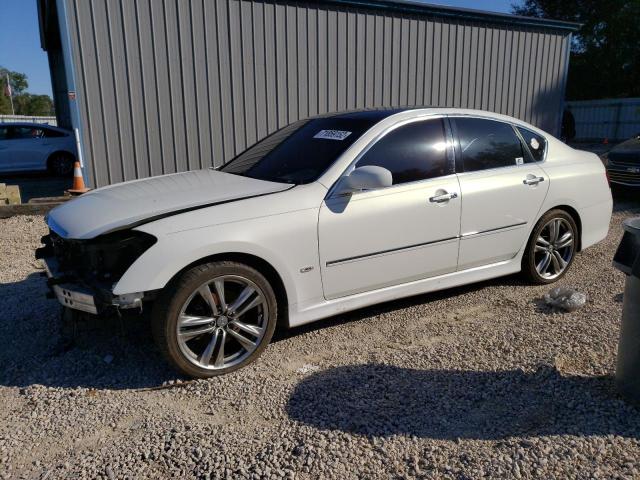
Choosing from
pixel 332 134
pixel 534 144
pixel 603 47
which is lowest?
pixel 534 144

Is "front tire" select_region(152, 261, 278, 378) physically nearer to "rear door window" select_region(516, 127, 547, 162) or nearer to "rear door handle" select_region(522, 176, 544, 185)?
"rear door handle" select_region(522, 176, 544, 185)

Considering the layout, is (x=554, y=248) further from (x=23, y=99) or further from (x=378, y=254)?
(x=23, y=99)

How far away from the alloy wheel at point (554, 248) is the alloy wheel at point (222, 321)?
2.64 meters

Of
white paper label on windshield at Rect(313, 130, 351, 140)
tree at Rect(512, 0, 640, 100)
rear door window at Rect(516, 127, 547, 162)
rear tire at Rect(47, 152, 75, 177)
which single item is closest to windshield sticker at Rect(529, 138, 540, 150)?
rear door window at Rect(516, 127, 547, 162)

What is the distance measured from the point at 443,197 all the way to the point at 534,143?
1.33 metres

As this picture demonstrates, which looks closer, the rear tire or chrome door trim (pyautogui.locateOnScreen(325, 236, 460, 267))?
chrome door trim (pyautogui.locateOnScreen(325, 236, 460, 267))

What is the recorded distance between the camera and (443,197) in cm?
391

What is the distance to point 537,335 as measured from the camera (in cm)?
377

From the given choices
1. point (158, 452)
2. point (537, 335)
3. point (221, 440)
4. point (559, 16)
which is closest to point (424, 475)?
point (221, 440)

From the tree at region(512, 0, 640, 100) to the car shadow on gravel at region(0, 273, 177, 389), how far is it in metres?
34.9

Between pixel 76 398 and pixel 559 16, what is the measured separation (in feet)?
126

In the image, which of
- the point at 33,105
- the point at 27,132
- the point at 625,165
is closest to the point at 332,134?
the point at 625,165

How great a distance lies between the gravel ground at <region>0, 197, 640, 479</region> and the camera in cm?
248

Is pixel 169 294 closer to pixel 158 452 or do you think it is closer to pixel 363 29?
pixel 158 452
